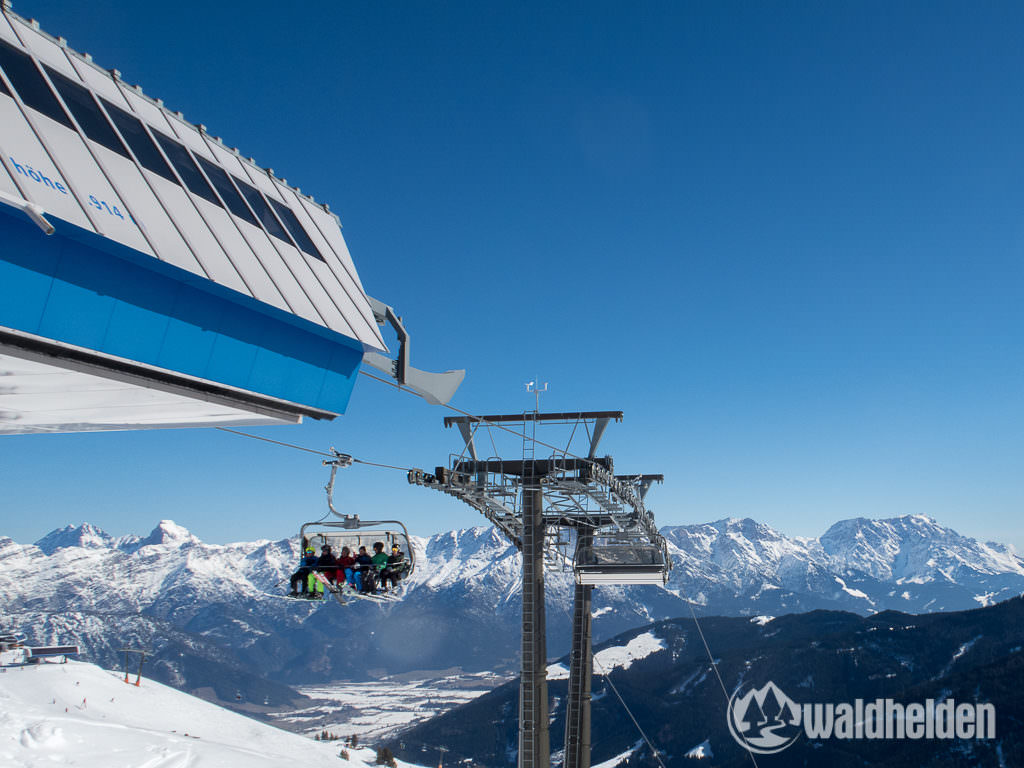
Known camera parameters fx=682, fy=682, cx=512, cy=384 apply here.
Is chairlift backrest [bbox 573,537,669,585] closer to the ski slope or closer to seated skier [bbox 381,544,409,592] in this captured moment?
seated skier [bbox 381,544,409,592]

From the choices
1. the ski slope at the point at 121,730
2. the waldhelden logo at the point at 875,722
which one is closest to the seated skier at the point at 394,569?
the ski slope at the point at 121,730

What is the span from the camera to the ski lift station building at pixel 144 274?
7.36 meters

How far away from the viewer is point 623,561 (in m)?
30.3

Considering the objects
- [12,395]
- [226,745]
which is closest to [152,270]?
[12,395]

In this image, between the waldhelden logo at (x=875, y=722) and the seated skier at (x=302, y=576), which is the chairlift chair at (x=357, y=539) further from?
the waldhelden logo at (x=875, y=722)

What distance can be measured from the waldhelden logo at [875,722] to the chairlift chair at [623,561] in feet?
340

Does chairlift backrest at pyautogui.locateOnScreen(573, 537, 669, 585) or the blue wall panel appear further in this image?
chairlift backrest at pyautogui.locateOnScreen(573, 537, 669, 585)

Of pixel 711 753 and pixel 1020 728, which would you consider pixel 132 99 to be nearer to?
pixel 1020 728

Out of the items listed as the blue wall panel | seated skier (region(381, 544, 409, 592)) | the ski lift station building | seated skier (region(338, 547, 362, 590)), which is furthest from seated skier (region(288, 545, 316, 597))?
the blue wall panel

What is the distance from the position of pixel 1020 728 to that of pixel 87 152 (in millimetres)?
158238

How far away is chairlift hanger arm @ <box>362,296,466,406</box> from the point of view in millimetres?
12422

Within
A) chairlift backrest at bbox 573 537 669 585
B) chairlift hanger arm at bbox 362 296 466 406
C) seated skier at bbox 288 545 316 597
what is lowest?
seated skier at bbox 288 545 316 597

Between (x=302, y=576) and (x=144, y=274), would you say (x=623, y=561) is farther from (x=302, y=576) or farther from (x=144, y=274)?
(x=144, y=274)

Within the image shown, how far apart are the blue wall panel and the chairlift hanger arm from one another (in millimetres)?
1162
